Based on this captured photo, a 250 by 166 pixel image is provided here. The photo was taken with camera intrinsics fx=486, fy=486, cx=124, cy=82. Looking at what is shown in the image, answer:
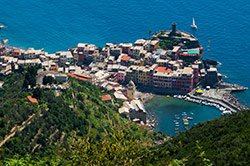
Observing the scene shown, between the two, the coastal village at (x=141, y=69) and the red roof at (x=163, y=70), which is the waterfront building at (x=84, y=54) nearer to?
the coastal village at (x=141, y=69)

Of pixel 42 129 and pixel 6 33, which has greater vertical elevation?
pixel 6 33

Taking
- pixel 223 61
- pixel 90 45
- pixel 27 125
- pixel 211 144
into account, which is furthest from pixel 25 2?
pixel 211 144

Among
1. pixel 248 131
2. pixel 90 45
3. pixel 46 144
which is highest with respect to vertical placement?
pixel 90 45

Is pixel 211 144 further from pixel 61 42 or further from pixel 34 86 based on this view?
pixel 61 42

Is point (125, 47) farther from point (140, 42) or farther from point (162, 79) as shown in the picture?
point (162, 79)

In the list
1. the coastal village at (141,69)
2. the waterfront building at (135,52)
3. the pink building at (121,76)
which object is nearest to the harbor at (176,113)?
the coastal village at (141,69)

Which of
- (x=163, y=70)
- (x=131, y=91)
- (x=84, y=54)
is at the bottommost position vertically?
(x=131, y=91)

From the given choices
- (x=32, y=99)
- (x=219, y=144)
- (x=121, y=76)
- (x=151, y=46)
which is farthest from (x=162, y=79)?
(x=219, y=144)
